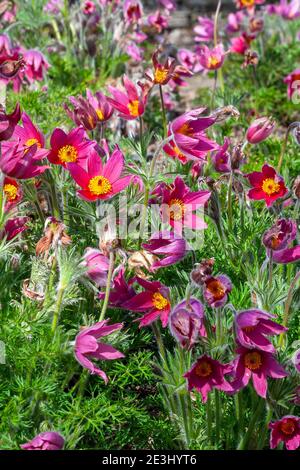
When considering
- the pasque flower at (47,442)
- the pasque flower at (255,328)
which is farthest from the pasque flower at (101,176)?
the pasque flower at (47,442)

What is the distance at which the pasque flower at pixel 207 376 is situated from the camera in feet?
6.04

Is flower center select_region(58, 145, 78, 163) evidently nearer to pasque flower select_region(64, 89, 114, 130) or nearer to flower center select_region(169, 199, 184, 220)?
pasque flower select_region(64, 89, 114, 130)

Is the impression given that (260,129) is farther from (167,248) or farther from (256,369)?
(256,369)

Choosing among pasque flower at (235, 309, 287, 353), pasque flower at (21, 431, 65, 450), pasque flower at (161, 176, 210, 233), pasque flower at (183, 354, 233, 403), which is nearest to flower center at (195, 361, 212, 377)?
pasque flower at (183, 354, 233, 403)

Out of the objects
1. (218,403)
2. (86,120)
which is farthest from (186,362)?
(86,120)

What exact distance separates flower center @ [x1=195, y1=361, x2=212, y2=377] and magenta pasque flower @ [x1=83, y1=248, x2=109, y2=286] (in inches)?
13.9

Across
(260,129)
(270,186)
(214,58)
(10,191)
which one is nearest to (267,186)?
(270,186)

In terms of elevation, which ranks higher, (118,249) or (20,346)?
(118,249)

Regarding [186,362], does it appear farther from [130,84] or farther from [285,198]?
[130,84]

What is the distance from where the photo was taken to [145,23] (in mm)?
4250

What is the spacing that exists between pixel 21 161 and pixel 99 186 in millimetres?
251

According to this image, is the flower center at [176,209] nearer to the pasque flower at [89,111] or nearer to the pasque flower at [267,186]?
the pasque flower at [267,186]

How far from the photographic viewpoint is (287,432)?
1929mm

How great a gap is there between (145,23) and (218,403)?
2.76 m
